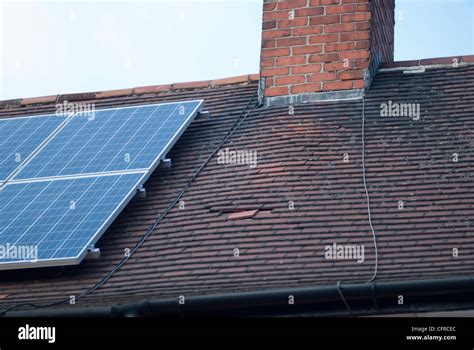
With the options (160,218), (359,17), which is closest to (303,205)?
(160,218)

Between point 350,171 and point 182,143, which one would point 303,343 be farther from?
point 182,143

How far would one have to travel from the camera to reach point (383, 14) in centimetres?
1772

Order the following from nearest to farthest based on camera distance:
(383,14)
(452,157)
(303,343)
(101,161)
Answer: (303,343), (452,157), (101,161), (383,14)

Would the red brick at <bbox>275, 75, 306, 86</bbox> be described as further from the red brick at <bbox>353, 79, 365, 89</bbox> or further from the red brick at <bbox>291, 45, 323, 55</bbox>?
the red brick at <bbox>353, 79, 365, 89</bbox>

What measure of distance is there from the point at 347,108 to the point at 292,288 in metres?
3.92

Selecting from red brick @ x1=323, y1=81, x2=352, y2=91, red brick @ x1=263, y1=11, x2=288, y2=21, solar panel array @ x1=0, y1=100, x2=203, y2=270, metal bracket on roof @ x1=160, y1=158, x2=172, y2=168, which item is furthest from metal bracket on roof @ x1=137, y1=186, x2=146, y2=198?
red brick @ x1=263, y1=11, x2=288, y2=21

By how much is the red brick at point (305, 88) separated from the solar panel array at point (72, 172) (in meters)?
1.20

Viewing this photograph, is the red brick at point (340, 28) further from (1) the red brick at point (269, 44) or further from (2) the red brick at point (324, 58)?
(1) the red brick at point (269, 44)

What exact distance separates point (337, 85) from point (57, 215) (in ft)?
12.4

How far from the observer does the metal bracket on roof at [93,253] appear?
14078 millimetres

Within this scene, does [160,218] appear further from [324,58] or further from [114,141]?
[324,58]

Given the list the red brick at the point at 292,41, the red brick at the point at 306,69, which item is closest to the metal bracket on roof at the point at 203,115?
the red brick at the point at 306,69

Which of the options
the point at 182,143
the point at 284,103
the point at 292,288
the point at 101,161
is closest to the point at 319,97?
the point at 284,103

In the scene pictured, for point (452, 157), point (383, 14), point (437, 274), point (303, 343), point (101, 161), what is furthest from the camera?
point (383, 14)
